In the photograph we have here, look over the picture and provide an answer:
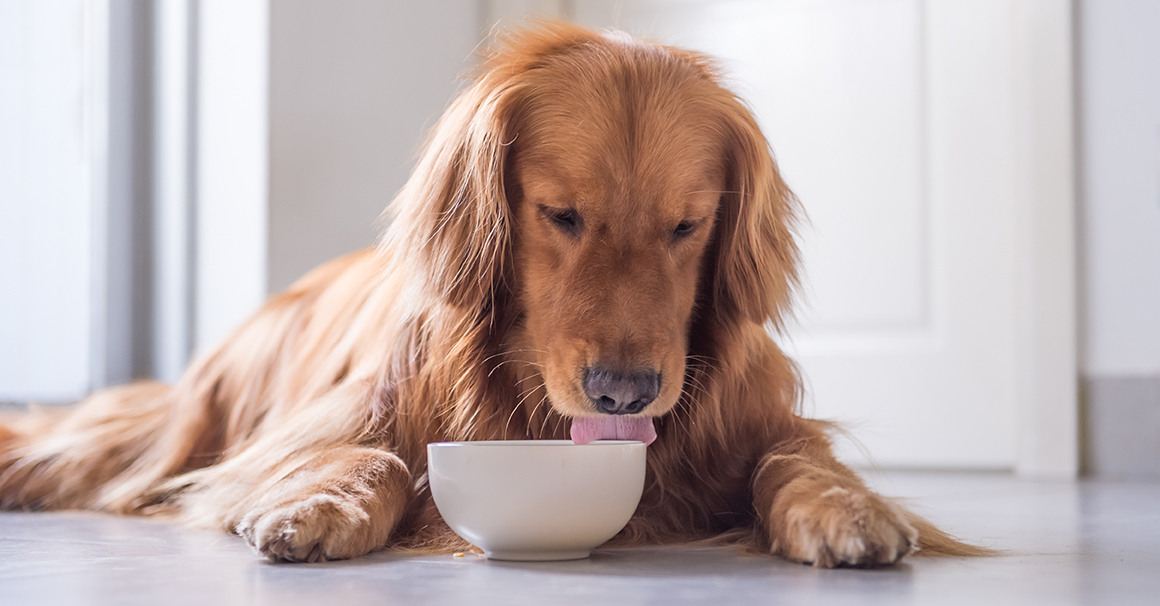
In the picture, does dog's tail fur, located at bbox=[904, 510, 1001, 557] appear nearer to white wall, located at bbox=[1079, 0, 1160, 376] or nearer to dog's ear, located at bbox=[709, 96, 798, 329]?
dog's ear, located at bbox=[709, 96, 798, 329]

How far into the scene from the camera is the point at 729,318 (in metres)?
1.59

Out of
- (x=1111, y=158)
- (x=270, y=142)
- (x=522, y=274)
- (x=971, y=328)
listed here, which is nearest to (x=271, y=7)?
(x=270, y=142)

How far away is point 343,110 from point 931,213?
1855 millimetres

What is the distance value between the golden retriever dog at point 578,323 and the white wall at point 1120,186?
164cm

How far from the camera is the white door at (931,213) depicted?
2938mm

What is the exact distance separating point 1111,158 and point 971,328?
2.06 feet

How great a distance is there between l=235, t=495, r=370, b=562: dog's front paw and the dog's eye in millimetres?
483

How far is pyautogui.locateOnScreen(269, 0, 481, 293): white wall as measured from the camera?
2.86 meters

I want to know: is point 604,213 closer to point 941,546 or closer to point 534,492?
point 534,492

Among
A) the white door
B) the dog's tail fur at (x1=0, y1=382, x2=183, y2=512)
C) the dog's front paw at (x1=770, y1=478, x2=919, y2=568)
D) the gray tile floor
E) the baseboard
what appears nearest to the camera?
the gray tile floor

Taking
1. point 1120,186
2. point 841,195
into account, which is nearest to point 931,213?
point 841,195

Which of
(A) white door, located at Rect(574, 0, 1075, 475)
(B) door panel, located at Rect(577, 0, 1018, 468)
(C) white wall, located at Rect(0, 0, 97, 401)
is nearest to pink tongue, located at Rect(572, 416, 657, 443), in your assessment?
(B) door panel, located at Rect(577, 0, 1018, 468)

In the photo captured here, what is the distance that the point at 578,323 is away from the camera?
4.42ft

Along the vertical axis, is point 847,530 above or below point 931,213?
below
